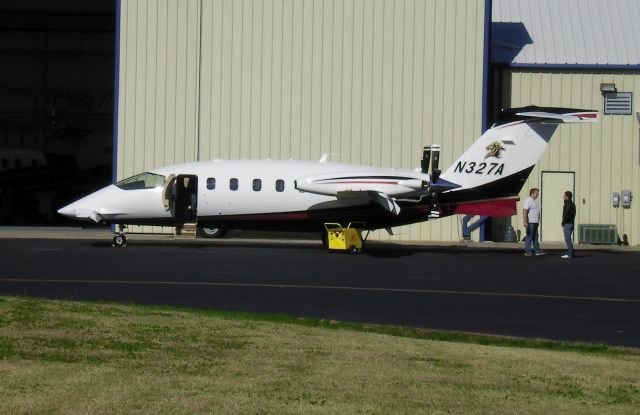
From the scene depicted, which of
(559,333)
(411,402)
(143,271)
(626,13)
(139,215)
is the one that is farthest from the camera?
(626,13)

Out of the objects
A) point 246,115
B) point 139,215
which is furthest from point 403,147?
point 139,215

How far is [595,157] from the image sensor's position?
38531mm

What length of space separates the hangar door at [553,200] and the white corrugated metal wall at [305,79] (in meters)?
3.29

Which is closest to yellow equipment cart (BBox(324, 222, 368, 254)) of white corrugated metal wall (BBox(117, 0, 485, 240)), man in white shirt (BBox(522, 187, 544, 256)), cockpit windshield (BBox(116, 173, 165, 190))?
man in white shirt (BBox(522, 187, 544, 256))

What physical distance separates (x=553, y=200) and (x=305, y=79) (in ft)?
31.9

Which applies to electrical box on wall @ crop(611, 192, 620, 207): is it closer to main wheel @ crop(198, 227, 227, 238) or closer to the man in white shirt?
the man in white shirt

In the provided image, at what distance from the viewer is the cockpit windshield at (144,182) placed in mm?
31656

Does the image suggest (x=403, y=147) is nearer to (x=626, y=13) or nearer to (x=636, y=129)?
(x=636, y=129)

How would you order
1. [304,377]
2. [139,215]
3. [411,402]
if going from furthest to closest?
[139,215] → [304,377] → [411,402]

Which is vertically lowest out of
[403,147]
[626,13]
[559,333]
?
[559,333]

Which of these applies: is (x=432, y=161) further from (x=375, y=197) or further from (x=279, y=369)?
(x=279, y=369)

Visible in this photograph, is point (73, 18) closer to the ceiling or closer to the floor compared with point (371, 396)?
closer to the ceiling

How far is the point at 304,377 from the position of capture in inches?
447

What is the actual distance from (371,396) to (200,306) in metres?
8.47
